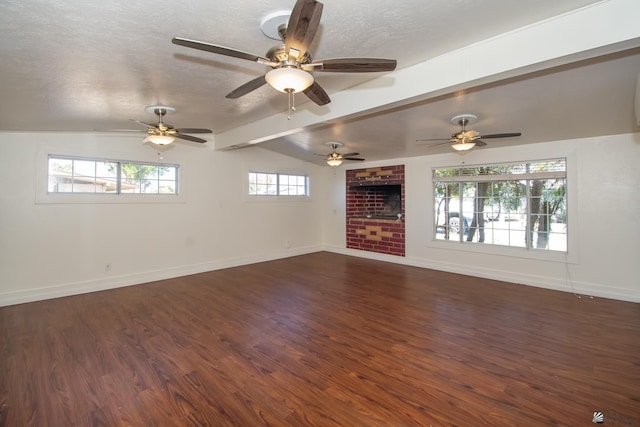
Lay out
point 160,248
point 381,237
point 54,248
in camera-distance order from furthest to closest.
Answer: point 381,237, point 160,248, point 54,248

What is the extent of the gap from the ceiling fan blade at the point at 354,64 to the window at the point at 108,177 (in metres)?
4.18

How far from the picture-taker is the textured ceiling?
163cm

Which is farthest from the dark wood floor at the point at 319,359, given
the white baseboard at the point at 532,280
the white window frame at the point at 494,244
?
the white window frame at the point at 494,244

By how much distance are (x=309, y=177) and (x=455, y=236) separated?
3.66m

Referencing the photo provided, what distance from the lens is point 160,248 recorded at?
16.1 ft

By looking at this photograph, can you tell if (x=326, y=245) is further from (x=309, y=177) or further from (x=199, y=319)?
(x=199, y=319)

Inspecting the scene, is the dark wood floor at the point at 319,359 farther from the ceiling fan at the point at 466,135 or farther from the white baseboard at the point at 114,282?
the ceiling fan at the point at 466,135

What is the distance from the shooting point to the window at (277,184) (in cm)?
633

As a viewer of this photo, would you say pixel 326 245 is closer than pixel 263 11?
No

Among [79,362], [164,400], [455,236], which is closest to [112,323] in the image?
[79,362]

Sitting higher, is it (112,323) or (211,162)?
(211,162)

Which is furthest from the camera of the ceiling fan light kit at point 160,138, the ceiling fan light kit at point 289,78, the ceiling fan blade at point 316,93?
Answer: the ceiling fan light kit at point 160,138

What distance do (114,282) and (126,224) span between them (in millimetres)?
905

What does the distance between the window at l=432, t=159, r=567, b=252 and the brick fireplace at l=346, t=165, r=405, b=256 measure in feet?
2.79
